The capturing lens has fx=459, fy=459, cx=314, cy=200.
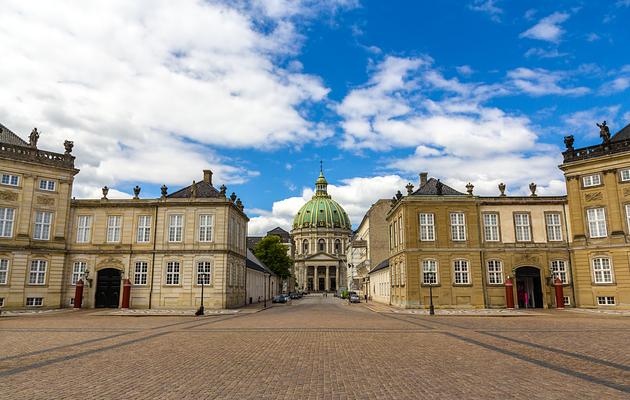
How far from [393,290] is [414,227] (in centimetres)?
936

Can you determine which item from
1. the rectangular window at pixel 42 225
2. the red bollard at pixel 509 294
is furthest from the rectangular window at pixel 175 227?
the red bollard at pixel 509 294

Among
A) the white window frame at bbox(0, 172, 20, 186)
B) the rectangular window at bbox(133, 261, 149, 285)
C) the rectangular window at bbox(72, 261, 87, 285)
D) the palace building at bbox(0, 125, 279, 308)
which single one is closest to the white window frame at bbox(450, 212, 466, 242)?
the palace building at bbox(0, 125, 279, 308)

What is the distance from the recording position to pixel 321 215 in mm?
174250

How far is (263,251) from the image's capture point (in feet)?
289

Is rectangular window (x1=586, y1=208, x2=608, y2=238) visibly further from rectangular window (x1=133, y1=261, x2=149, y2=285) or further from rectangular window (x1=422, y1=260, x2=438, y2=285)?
rectangular window (x1=133, y1=261, x2=149, y2=285)

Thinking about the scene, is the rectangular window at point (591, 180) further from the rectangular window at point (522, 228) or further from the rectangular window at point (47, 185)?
the rectangular window at point (47, 185)

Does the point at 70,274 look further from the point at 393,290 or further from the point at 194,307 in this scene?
the point at 393,290

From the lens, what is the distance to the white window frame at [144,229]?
42875mm

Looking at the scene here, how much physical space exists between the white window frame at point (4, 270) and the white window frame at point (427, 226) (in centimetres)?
3527

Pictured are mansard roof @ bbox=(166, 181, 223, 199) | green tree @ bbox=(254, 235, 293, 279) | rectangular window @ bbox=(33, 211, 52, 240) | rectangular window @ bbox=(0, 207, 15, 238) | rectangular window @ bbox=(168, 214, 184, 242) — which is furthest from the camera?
green tree @ bbox=(254, 235, 293, 279)

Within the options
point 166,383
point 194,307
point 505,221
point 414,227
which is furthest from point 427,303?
point 166,383

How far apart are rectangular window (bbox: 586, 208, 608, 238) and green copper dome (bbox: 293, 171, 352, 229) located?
441 ft

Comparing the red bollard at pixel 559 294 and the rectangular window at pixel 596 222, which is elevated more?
the rectangular window at pixel 596 222

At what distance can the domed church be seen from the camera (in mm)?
164250
